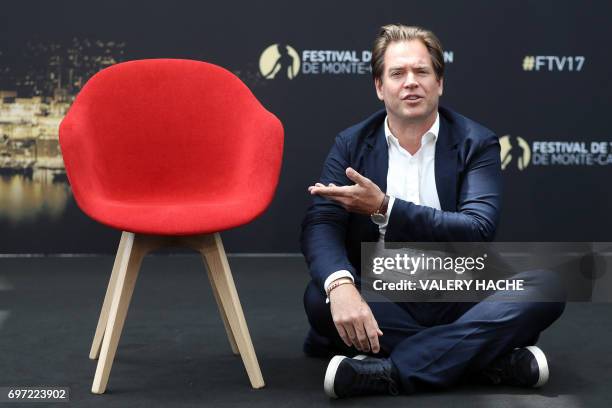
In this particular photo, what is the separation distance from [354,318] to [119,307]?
0.62 metres

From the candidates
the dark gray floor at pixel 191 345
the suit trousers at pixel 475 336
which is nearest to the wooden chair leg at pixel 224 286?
the dark gray floor at pixel 191 345

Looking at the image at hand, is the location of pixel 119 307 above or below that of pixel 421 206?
below

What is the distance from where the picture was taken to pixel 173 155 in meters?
2.83

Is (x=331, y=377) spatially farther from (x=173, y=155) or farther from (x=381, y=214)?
(x=173, y=155)

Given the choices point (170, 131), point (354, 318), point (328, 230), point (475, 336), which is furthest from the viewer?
point (170, 131)

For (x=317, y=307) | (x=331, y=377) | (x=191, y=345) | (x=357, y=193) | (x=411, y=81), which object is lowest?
(x=191, y=345)

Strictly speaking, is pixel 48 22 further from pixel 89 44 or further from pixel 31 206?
pixel 31 206

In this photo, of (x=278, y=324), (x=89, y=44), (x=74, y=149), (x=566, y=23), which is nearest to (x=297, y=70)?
(x=89, y=44)

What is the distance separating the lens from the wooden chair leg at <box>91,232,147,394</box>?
2.38 metres

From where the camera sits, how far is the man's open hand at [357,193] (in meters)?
2.23

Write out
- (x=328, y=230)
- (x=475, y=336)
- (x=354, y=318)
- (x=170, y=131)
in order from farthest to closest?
(x=170, y=131), (x=328, y=230), (x=475, y=336), (x=354, y=318)

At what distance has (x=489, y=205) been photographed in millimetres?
2414

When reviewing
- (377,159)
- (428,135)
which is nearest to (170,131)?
(377,159)

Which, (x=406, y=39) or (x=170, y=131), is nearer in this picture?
(x=406, y=39)
